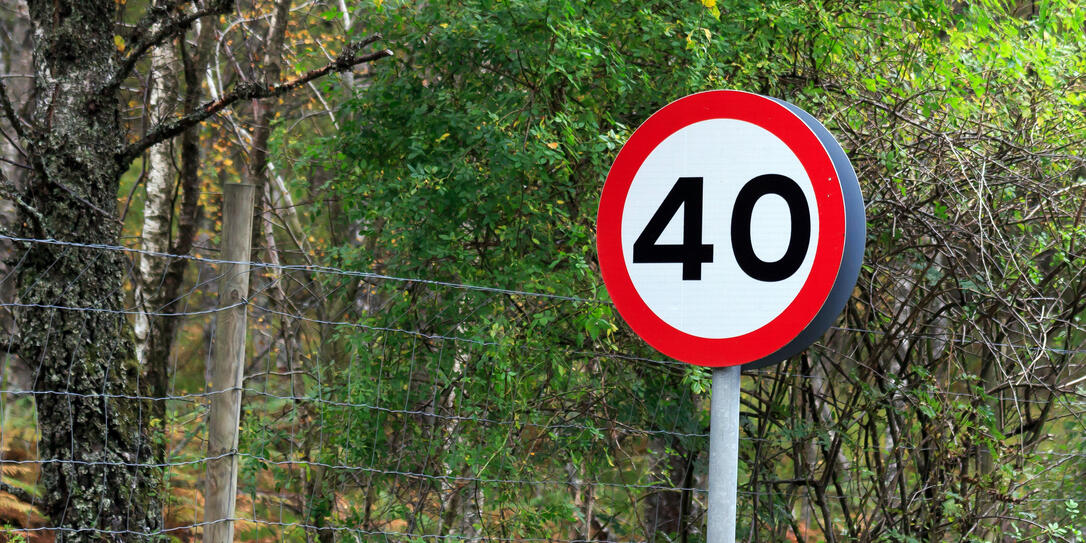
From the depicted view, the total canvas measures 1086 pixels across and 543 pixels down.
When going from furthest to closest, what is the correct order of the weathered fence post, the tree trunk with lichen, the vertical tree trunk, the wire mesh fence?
1. the vertical tree trunk
2. the wire mesh fence
3. the tree trunk with lichen
4. the weathered fence post

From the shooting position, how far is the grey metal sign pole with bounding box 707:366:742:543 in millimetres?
2361

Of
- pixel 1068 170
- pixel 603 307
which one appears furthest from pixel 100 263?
pixel 1068 170

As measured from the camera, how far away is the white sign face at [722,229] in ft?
7.82

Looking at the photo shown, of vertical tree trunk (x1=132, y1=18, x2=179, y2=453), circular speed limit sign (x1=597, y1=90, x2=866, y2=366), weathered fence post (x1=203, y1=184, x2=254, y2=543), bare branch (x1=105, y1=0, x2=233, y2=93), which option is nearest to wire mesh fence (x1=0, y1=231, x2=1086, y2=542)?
bare branch (x1=105, y1=0, x2=233, y2=93)

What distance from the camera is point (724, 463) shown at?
7.79ft

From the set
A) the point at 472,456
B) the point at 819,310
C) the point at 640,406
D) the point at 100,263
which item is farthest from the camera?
the point at 640,406

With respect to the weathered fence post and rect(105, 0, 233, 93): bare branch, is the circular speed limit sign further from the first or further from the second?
rect(105, 0, 233, 93): bare branch

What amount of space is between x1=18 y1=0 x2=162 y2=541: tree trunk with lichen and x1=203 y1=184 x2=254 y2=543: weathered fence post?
92cm

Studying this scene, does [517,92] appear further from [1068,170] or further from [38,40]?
[1068,170]

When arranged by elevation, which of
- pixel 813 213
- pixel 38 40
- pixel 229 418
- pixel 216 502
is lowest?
pixel 216 502

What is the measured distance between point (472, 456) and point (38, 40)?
9.68ft

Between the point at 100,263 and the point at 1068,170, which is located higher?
the point at 1068,170

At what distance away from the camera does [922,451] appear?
4723mm

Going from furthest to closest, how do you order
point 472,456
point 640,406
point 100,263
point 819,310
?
1. point 640,406
2. point 472,456
3. point 100,263
4. point 819,310
